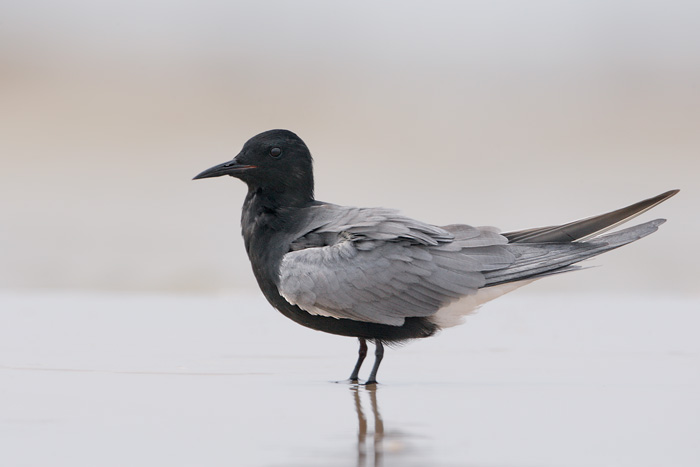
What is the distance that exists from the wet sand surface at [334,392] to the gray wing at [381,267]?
15.9 inches

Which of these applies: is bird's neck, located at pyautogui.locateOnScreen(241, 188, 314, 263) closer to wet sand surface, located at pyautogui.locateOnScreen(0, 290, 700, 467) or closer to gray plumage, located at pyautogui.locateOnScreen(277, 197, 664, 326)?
gray plumage, located at pyautogui.locateOnScreen(277, 197, 664, 326)

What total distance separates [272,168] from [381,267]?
0.99 meters

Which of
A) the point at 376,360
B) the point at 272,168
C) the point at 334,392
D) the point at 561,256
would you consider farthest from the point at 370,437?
the point at 272,168

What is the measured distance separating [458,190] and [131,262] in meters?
5.56

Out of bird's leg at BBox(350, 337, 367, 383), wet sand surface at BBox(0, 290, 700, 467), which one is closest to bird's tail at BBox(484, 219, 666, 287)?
wet sand surface at BBox(0, 290, 700, 467)

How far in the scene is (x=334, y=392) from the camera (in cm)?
490

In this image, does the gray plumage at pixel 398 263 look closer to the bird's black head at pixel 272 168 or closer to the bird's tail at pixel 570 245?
the bird's tail at pixel 570 245

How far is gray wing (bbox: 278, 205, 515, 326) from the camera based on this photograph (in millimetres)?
5305

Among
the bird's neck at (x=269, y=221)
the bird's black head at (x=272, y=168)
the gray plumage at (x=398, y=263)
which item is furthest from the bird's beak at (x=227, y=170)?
the gray plumage at (x=398, y=263)

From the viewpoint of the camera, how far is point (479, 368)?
224 inches

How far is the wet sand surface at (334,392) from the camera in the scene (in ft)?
11.7

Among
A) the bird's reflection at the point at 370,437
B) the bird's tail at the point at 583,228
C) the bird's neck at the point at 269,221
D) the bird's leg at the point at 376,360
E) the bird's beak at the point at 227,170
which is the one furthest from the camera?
the bird's beak at the point at 227,170

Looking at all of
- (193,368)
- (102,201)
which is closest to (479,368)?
(193,368)

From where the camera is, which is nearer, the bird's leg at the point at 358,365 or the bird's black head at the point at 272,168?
the bird's leg at the point at 358,365
